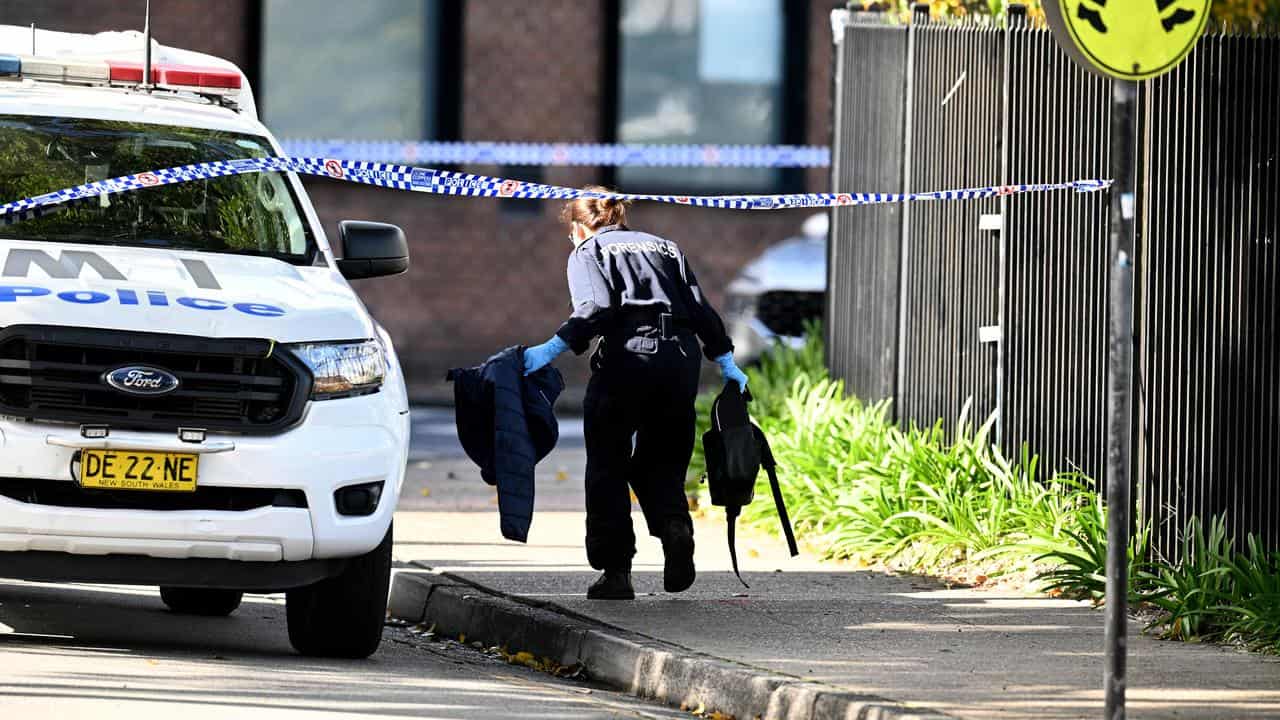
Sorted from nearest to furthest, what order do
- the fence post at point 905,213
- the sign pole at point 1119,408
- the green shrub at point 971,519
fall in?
the sign pole at point 1119,408, the green shrub at point 971,519, the fence post at point 905,213

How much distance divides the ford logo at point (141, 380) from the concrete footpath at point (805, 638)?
1845 millimetres

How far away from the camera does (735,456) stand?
916 centimetres

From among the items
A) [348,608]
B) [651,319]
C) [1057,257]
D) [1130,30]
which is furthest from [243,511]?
[1057,257]

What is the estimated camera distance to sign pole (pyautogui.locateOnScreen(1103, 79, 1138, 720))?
623cm

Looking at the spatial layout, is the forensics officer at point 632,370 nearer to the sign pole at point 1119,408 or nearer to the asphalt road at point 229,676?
the asphalt road at point 229,676

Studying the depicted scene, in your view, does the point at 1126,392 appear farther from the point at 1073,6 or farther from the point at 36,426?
the point at 36,426

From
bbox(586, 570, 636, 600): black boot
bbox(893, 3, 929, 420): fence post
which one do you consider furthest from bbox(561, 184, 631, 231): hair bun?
bbox(893, 3, 929, 420): fence post

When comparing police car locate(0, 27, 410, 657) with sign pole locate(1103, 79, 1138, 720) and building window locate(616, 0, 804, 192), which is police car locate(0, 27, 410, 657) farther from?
building window locate(616, 0, 804, 192)

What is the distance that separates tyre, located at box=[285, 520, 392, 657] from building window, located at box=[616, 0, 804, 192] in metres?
16.2

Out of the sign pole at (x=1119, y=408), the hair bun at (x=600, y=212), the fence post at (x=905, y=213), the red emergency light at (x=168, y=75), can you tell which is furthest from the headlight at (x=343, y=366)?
the fence post at (x=905, y=213)

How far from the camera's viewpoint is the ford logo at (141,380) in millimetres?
7500

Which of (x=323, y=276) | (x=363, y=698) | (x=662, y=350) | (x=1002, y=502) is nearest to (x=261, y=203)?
(x=323, y=276)

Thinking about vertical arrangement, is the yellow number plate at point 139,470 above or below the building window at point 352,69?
below

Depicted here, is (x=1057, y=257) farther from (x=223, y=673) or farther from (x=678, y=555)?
(x=223, y=673)
